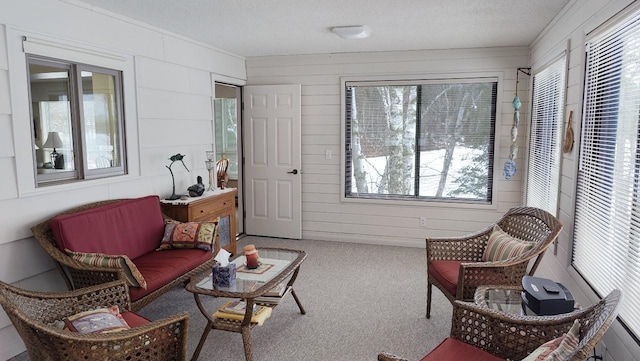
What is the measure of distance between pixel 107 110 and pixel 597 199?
145 inches

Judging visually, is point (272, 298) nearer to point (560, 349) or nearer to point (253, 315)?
point (253, 315)

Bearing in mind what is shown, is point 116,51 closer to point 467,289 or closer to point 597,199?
point 467,289

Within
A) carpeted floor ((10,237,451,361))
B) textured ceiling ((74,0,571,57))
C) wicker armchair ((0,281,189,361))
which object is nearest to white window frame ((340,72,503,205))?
textured ceiling ((74,0,571,57))

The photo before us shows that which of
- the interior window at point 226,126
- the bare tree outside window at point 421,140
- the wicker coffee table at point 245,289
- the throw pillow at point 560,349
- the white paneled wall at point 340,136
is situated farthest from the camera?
the interior window at point 226,126

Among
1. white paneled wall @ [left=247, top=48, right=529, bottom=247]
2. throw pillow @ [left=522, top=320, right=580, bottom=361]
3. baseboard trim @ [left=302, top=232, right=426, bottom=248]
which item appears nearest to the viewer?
throw pillow @ [left=522, top=320, right=580, bottom=361]

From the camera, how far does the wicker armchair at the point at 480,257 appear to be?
105 inches

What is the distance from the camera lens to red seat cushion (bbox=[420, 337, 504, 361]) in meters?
1.85

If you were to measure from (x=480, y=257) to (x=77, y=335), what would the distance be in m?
2.71

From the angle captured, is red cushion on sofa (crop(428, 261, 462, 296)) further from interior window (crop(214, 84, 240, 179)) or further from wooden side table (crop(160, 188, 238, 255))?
interior window (crop(214, 84, 240, 179))

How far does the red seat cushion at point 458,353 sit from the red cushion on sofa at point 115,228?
237cm

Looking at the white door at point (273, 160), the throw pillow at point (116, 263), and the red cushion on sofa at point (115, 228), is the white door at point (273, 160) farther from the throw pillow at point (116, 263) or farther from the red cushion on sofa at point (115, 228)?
the throw pillow at point (116, 263)

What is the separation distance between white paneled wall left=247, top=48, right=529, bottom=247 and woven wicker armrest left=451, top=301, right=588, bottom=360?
3.20 m

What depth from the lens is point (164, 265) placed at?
3068 mm

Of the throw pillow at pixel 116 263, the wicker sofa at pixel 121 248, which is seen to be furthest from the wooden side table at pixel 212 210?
the throw pillow at pixel 116 263
